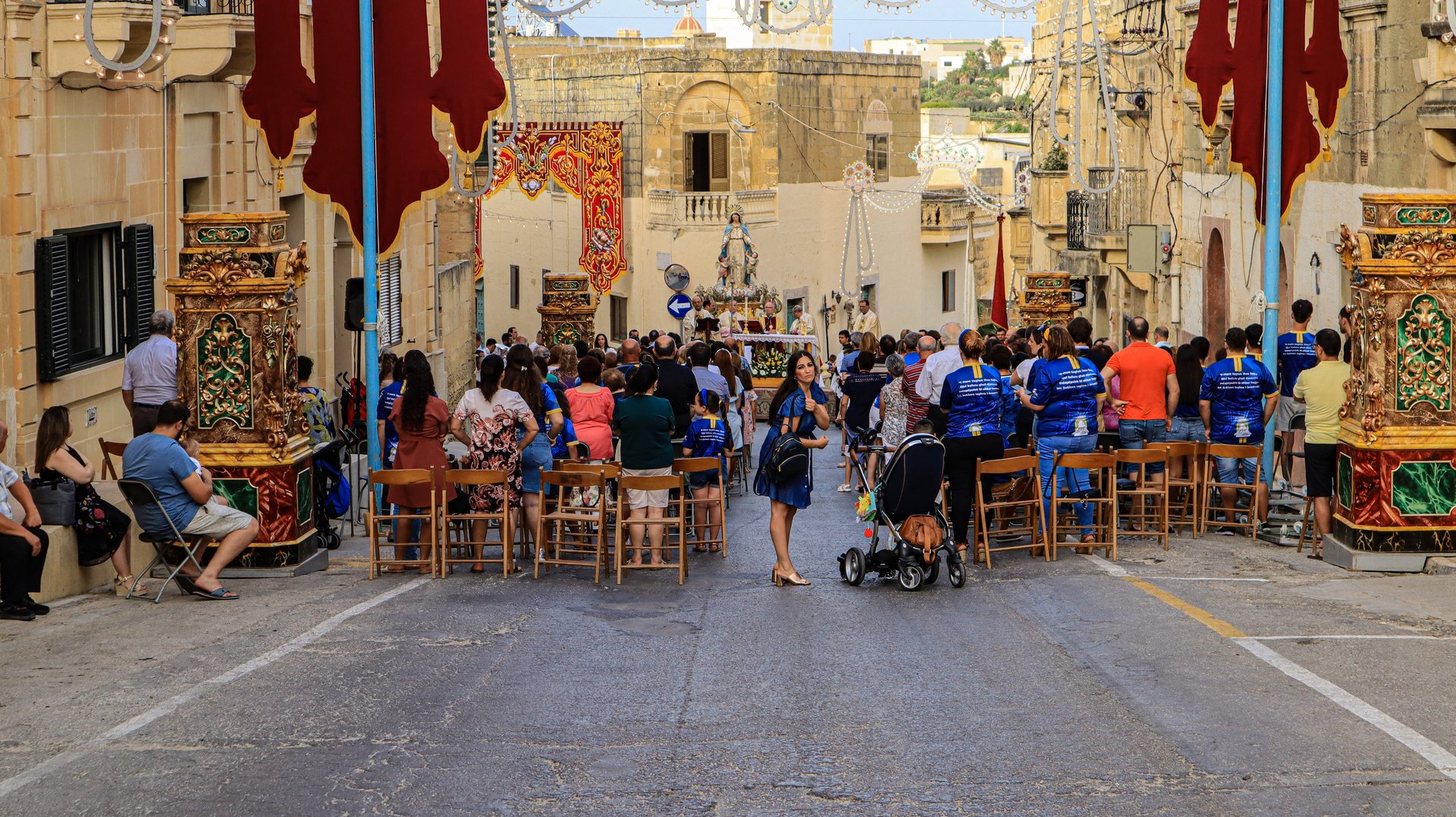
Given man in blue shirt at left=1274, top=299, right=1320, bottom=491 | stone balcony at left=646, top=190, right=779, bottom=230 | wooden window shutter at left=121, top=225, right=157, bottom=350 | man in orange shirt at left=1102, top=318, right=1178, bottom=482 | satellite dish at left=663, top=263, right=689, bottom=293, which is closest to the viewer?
man in orange shirt at left=1102, top=318, right=1178, bottom=482

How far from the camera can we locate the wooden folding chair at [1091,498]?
13172 millimetres

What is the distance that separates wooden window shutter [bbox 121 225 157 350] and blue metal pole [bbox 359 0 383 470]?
3.16 m

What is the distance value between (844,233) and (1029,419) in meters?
37.2

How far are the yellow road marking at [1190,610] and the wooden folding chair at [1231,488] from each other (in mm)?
2418

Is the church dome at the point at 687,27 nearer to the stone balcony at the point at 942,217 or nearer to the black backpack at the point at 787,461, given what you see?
the stone balcony at the point at 942,217

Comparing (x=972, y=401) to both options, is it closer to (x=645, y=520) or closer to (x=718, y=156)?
(x=645, y=520)

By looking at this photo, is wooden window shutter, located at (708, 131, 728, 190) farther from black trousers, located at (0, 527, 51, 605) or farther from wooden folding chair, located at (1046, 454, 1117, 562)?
black trousers, located at (0, 527, 51, 605)

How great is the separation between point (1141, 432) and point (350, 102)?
22.4ft

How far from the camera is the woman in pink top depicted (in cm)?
1396

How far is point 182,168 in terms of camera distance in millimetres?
18016

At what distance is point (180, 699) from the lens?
326 inches

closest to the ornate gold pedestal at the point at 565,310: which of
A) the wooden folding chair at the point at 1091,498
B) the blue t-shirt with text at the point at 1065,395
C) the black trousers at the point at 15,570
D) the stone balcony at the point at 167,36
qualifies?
the stone balcony at the point at 167,36

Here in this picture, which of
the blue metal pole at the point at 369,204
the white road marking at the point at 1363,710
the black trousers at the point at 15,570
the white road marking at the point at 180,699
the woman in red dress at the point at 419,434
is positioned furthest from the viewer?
the blue metal pole at the point at 369,204

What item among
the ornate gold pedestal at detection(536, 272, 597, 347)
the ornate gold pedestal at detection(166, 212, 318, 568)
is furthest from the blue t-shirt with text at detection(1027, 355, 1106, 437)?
the ornate gold pedestal at detection(536, 272, 597, 347)
